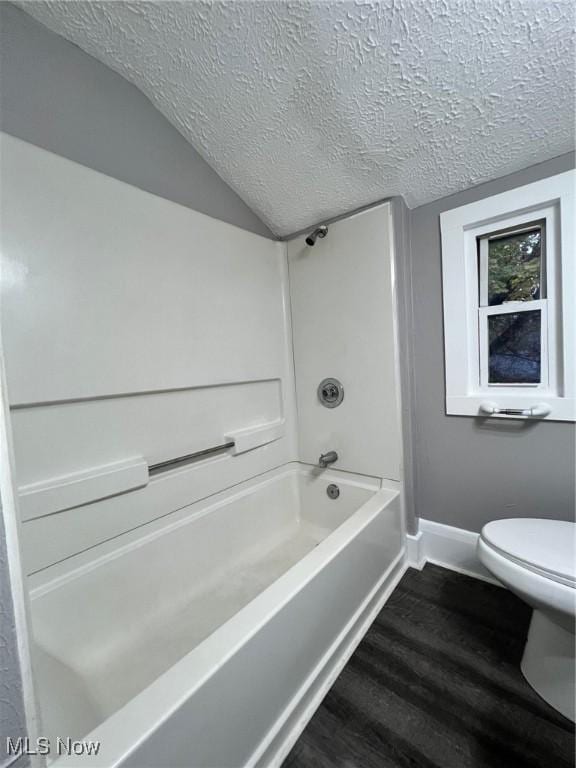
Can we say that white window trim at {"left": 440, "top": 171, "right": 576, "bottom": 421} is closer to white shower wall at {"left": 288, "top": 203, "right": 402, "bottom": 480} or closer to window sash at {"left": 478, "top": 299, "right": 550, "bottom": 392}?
window sash at {"left": 478, "top": 299, "right": 550, "bottom": 392}

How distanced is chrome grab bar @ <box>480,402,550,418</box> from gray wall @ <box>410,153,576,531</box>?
0.19 ft

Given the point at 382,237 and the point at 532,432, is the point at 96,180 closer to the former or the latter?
the point at 382,237

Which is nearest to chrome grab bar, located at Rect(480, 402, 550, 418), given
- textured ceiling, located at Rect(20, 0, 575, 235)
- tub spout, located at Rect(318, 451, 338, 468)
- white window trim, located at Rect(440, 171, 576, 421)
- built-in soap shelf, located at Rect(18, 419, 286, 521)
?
white window trim, located at Rect(440, 171, 576, 421)

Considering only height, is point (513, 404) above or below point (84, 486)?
above

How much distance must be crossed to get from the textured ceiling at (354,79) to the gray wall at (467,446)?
20 centimetres

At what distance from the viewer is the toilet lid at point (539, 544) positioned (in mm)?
863

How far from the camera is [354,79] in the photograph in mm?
1003

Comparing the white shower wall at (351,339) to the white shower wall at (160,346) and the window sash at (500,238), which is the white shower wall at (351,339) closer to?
the white shower wall at (160,346)

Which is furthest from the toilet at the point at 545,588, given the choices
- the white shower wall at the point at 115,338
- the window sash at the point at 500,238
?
the white shower wall at the point at 115,338

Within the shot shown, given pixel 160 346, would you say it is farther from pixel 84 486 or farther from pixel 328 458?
pixel 328 458

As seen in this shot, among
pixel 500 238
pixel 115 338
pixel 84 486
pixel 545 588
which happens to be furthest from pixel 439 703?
pixel 500 238

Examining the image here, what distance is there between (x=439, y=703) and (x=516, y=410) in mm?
1112

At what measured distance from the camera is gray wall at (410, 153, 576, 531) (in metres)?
1.25

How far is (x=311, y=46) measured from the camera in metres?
0.94
